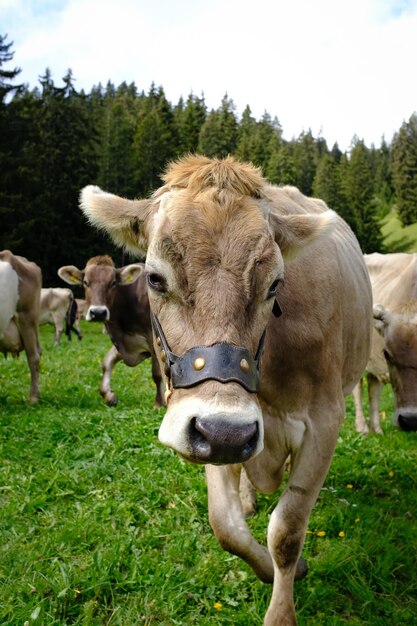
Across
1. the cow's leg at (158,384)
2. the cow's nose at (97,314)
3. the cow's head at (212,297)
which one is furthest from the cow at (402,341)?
the cow's nose at (97,314)

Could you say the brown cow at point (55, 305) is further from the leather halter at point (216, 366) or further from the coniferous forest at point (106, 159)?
the leather halter at point (216, 366)

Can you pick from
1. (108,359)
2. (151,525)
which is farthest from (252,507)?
(108,359)

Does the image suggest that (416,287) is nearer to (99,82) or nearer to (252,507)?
(252,507)

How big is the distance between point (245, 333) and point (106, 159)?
61.7 m

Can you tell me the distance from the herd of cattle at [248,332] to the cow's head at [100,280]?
565 cm

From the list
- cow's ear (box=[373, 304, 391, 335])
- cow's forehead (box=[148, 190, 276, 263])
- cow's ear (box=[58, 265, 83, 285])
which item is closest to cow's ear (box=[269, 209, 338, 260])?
cow's forehead (box=[148, 190, 276, 263])

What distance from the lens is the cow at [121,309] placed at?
395 inches

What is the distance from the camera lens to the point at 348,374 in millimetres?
4457

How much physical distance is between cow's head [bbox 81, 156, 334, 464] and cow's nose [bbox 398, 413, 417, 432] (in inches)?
126

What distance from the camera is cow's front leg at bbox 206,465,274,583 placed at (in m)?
3.21

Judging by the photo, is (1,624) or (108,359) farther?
(108,359)

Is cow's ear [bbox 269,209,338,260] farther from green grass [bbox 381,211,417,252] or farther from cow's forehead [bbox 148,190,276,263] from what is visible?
green grass [bbox 381,211,417,252]

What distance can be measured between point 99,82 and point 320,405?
126 m

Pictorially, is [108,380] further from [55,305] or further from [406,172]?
[406,172]
